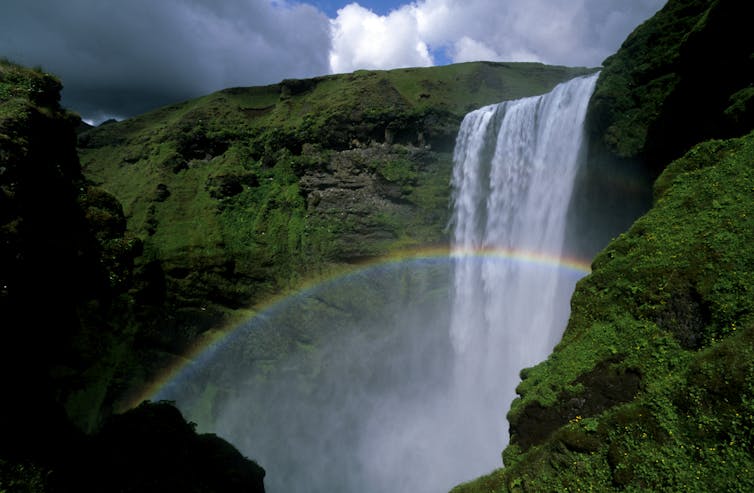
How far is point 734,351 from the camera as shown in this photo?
5855mm

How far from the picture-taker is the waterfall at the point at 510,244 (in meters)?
18.8

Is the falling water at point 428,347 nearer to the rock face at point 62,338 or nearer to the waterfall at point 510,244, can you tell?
the waterfall at point 510,244

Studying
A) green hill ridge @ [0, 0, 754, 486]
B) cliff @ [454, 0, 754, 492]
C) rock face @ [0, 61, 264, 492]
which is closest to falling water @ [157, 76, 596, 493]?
green hill ridge @ [0, 0, 754, 486]

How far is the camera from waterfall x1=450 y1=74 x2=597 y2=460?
18844 mm

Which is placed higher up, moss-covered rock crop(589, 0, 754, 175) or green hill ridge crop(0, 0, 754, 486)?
moss-covered rock crop(589, 0, 754, 175)

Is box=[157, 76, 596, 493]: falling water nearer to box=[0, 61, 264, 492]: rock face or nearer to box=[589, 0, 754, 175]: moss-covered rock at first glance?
box=[589, 0, 754, 175]: moss-covered rock

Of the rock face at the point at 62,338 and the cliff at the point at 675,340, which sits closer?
the cliff at the point at 675,340

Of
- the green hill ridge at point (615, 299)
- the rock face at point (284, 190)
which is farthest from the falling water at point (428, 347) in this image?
the green hill ridge at point (615, 299)

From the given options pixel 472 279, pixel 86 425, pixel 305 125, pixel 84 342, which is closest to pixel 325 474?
pixel 472 279

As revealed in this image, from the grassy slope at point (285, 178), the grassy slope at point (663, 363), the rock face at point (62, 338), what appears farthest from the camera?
the grassy slope at point (285, 178)

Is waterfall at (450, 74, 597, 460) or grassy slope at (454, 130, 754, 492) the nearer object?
grassy slope at (454, 130, 754, 492)

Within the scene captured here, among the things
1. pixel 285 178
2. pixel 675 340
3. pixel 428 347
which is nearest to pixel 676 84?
pixel 675 340

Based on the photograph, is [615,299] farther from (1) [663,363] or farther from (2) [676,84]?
(2) [676,84]

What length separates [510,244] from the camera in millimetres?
22859
